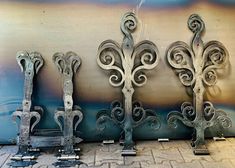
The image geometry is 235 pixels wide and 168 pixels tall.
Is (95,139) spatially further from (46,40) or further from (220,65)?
(220,65)

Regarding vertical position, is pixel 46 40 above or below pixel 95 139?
above

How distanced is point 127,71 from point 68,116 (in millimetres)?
455

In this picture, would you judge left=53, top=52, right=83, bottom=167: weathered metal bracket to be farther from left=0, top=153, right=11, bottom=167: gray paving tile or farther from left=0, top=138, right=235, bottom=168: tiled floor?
left=0, top=153, right=11, bottom=167: gray paving tile

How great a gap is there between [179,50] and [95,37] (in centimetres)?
55

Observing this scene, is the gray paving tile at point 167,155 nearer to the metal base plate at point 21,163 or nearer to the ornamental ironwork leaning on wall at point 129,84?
the ornamental ironwork leaning on wall at point 129,84

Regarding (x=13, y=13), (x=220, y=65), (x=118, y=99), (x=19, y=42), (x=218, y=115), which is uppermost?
(x=13, y=13)

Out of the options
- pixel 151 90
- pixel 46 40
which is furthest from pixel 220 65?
pixel 46 40

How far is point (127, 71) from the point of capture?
192 cm

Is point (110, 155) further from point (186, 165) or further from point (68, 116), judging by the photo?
point (186, 165)

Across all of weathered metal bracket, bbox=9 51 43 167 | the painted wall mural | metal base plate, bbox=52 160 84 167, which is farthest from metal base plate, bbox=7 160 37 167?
the painted wall mural

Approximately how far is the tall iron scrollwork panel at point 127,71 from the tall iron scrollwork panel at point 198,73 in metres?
0.15

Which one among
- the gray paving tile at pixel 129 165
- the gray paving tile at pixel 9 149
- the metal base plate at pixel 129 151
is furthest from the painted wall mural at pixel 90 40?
the gray paving tile at pixel 129 165

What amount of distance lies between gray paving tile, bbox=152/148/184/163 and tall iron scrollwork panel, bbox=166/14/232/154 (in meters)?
0.14

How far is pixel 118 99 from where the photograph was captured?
2.03m
